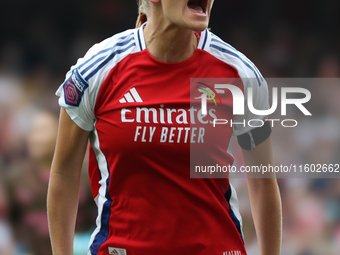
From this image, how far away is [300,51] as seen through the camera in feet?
18.9

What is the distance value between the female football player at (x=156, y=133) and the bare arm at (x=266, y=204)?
0.13 metres

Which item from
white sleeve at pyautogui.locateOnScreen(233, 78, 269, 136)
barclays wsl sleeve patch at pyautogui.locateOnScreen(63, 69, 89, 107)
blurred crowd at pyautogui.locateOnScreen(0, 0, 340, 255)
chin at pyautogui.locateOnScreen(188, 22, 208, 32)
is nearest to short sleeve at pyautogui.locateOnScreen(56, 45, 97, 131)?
barclays wsl sleeve patch at pyautogui.locateOnScreen(63, 69, 89, 107)

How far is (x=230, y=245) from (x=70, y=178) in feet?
1.83

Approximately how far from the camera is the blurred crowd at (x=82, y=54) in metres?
3.39

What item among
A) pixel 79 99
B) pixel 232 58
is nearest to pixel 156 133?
pixel 79 99

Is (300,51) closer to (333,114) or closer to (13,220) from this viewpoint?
(333,114)

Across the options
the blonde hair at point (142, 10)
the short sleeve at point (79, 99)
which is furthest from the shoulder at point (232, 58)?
the short sleeve at point (79, 99)

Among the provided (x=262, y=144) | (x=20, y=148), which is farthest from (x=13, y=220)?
(x=262, y=144)

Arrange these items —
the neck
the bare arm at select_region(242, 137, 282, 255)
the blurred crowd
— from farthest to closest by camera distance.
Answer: the blurred crowd
the bare arm at select_region(242, 137, 282, 255)
the neck

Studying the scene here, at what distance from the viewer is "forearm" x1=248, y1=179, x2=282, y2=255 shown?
65.3 inches

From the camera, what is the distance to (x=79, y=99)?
1.40 m

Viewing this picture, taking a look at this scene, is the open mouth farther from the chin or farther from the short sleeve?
the short sleeve

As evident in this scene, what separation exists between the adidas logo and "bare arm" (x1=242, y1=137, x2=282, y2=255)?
45 cm

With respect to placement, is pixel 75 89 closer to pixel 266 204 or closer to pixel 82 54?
pixel 266 204
